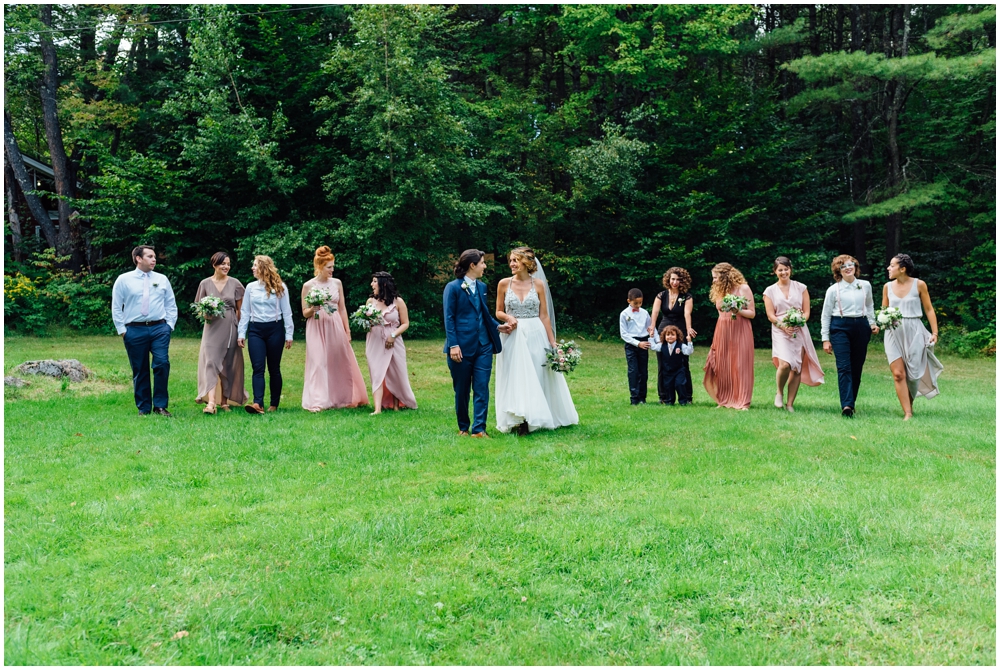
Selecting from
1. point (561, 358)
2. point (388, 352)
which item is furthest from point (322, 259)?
point (561, 358)

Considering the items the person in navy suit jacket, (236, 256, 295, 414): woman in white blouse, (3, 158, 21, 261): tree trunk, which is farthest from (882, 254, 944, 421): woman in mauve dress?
(3, 158, 21, 261): tree trunk

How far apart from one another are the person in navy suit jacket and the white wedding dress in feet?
0.61

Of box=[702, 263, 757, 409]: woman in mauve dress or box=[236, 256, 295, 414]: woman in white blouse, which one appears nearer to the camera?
box=[236, 256, 295, 414]: woman in white blouse

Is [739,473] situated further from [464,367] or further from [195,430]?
[195,430]

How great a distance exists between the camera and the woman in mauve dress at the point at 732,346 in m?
11.7

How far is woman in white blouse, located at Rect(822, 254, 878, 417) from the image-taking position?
1042cm

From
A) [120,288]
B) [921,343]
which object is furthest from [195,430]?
[921,343]

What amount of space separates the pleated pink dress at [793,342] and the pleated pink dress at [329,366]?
6081 millimetres

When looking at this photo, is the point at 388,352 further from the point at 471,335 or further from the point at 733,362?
the point at 733,362

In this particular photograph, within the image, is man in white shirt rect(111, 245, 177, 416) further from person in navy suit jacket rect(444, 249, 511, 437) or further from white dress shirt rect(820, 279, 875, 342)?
white dress shirt rect(820, 279, 875, 342)

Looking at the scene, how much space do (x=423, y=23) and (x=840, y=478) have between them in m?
20.7

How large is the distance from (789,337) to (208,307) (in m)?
8.15

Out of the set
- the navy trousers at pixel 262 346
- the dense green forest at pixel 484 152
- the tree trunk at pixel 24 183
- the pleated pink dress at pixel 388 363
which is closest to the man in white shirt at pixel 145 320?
the navy trousers at pixel 262 346

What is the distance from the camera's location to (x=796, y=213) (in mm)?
28156
